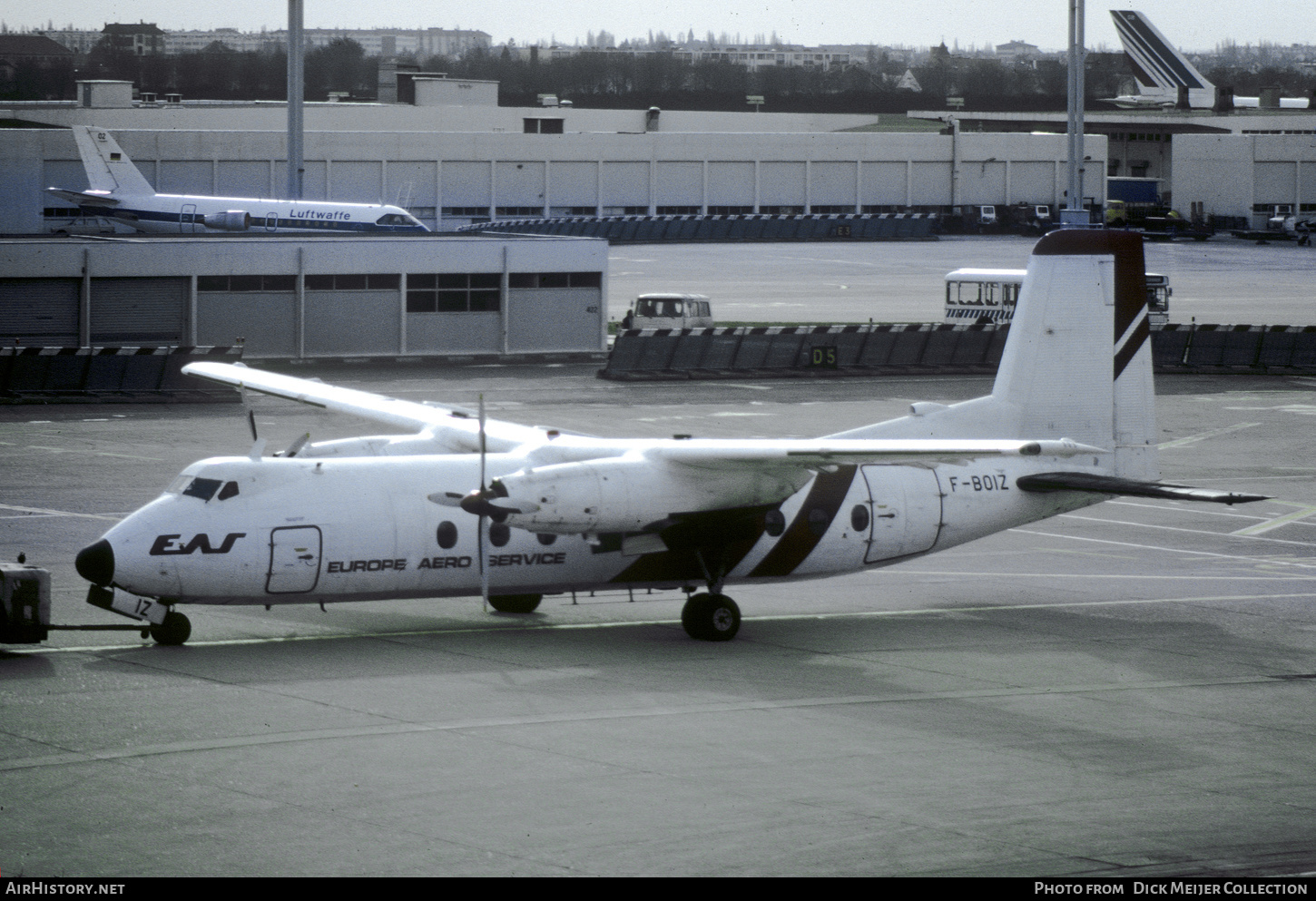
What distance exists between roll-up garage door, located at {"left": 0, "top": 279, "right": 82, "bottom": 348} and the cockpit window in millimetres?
31658

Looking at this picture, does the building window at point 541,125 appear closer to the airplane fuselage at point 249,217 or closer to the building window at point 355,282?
the airplane fuselage at point 249,217

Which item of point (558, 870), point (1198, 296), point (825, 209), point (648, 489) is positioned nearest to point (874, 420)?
point (648, 489)

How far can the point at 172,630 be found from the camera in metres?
22.4

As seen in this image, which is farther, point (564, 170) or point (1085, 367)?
point (564, 170)

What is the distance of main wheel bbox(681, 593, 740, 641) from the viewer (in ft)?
78.2

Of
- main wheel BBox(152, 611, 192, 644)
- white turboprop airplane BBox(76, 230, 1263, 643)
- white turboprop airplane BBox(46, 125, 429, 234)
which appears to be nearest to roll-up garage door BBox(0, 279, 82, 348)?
white turboprop airplane BBox(46, 125, 429, 234)

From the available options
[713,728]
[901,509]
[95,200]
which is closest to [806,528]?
[901,509]

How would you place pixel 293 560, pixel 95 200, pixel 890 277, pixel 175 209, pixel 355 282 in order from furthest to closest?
pixel 890 277
pixel 175 209
pixel 95 200
pixel 355 282
pixel 293 560

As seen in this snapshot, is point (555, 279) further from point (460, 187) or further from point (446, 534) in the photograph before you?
point (460, 187)

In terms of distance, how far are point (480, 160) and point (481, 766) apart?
3684 inches

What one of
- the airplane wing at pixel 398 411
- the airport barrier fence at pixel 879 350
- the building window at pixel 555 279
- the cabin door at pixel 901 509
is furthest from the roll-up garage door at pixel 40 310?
the cabin door at pixel 901 509

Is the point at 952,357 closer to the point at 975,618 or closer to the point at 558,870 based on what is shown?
the point at 975,618

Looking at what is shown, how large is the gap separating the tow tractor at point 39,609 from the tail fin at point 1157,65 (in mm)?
148209

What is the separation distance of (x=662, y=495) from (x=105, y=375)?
3049 cm
